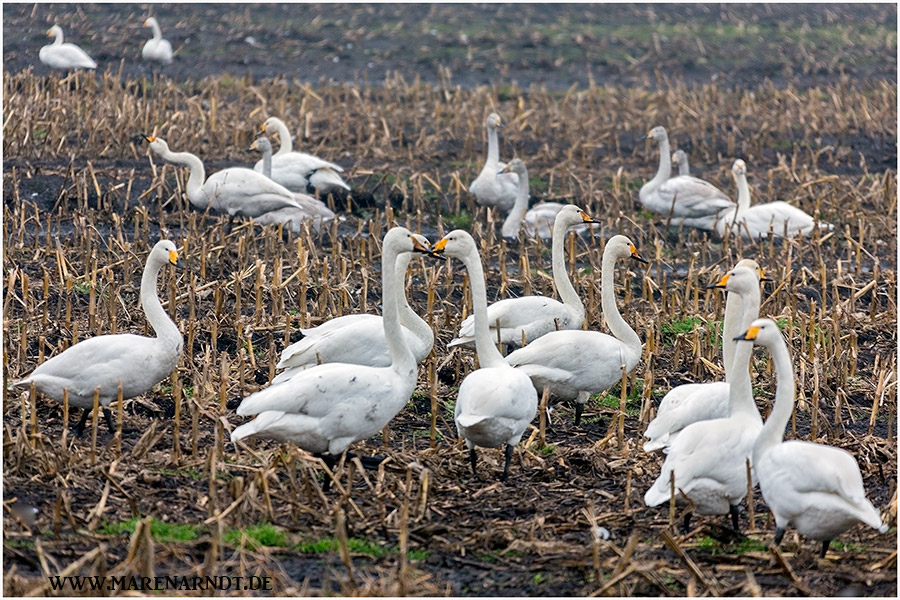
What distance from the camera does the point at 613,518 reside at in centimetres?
669

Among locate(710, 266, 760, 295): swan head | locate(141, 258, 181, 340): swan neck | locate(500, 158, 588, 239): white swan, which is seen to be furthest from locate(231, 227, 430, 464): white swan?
locate(500, 158, 588, 239): white swan

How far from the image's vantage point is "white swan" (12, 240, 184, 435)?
7707 millimetres

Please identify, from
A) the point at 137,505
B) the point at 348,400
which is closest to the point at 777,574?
the point at 348,400

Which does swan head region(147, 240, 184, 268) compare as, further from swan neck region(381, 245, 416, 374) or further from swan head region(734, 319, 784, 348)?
swan head region(734, 319, 784, 348)

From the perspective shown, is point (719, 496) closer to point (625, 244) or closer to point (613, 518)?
point (613, 518)

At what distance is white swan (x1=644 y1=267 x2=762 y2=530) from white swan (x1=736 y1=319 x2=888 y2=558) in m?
0.22

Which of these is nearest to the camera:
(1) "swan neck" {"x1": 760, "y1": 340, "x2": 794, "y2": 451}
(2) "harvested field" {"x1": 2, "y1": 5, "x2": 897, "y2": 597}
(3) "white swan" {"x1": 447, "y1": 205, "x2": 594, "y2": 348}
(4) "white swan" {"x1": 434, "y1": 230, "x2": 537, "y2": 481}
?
(2) "harvested field" {"x1": 2, "y1": 5, "x2": 897, "y2": 597}

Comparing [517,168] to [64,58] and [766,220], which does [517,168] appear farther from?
[64,58]

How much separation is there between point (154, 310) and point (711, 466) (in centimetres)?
377

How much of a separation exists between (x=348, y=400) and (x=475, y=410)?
723 millimetres

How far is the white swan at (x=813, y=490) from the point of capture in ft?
19.2

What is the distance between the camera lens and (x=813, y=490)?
233 inches

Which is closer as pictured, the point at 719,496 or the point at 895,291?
the point at 719,496

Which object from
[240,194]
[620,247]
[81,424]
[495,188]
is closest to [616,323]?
[620,247]
